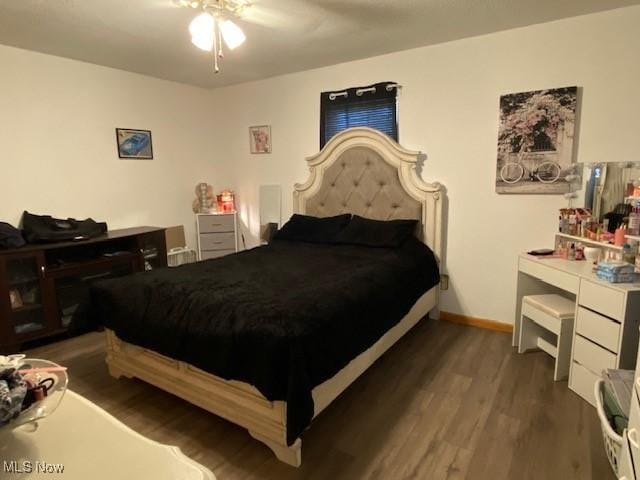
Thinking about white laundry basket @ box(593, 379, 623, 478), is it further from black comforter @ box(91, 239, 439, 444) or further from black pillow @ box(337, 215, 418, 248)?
black pillow @ box(337, 215, 418, 248)

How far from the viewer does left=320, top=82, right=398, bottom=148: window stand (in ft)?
11.0

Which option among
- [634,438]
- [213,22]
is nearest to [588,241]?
[634,438]

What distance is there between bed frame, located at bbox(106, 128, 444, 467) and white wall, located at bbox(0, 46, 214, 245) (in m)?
1.51

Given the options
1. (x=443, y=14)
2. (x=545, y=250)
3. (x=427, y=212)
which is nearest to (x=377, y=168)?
(x=427, y=212)

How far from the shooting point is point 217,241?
4387 millimetres

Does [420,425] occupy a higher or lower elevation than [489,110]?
lower

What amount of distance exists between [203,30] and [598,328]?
2.73m

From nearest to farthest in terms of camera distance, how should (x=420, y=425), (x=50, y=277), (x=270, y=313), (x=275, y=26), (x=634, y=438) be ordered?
(x=634, y=438) < (x=270, y=313) < (x=420, y=425) < (x=275, y=26) < (x=50, y=277)

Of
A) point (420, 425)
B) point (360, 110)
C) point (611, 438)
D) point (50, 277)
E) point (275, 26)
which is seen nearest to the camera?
point (611, 438)

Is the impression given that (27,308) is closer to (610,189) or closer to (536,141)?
(536,141)

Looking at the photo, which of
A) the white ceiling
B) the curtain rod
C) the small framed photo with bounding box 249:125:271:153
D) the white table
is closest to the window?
the curtain rod

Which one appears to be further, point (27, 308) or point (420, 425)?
point (27, 308)

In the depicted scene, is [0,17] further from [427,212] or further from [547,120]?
[547,120]

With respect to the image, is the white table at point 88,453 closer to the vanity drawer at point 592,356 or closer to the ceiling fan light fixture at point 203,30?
the ceiling fan light fixture at point 203,30
